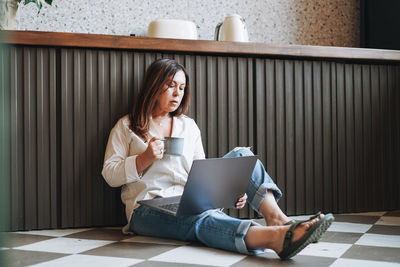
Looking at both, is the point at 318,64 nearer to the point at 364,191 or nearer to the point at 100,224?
the point at 364,191

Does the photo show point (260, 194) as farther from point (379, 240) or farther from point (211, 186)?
point (379, 240)

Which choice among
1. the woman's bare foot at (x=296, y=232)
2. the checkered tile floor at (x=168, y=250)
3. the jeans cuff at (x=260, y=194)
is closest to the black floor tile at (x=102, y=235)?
the checkered tile floor at (x=168, y=250)

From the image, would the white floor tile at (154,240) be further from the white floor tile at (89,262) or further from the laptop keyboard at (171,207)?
the white floor tile at (89,262)

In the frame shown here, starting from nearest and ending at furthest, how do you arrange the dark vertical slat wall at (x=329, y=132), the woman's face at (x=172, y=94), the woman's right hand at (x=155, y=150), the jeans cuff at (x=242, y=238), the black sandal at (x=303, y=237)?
the black sandal at (x=303, y=237)
the jeans cuff at (x=242, y=238)
the woman's right hand at (x=155, y=150)
the woman's face at (x=172, y=94)
the dark vertical slat wall at (x=329, y=132)

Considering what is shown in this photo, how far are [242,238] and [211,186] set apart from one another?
185mm

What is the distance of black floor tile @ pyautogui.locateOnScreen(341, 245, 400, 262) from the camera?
1.26 metres

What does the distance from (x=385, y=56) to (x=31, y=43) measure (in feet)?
4.87

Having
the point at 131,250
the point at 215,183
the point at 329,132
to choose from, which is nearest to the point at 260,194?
the point at 215,183

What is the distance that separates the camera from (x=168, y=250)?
Answer: 139 centimetres

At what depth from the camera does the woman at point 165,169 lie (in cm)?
143

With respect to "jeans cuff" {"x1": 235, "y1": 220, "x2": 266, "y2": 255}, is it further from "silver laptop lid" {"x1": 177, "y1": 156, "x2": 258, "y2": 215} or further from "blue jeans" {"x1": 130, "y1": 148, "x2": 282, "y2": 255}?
"silver laptop lid" {"x1": 177, "y1": 156, "x2": 258, "y2": 215}

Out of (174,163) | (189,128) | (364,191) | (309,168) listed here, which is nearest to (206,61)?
(189,128)

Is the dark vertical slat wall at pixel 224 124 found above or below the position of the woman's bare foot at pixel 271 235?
above

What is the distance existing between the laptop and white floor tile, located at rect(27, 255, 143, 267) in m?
0.23
